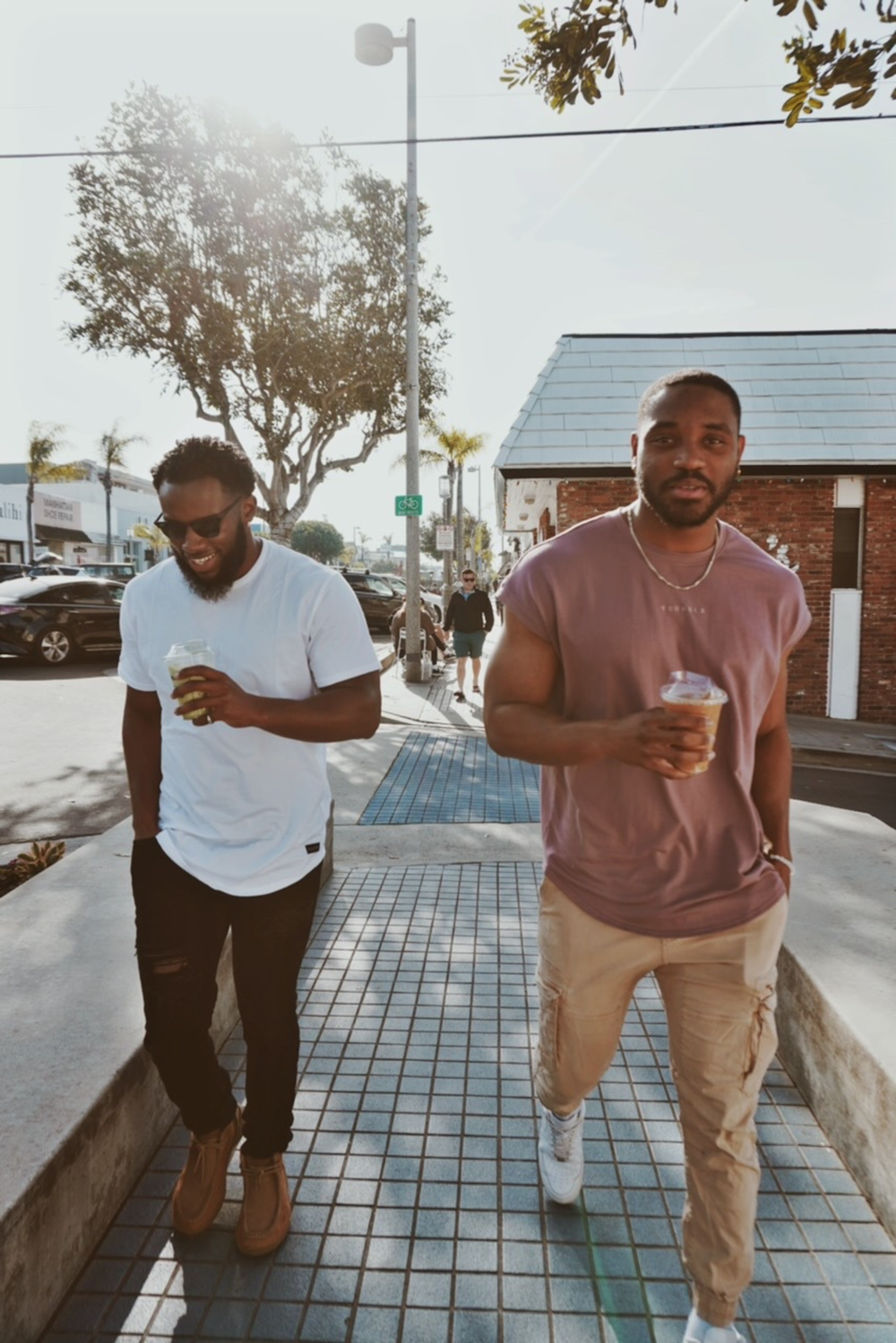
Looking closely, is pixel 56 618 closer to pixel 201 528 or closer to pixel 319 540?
pixel 201 528

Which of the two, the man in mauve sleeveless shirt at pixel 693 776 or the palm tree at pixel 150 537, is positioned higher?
the palm tree at pixel 150 537

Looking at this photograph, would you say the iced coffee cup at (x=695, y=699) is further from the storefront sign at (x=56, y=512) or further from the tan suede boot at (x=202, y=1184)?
the storefront sign at (x=56, y=512)

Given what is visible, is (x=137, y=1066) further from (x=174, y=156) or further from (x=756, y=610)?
(x=174, y=156)

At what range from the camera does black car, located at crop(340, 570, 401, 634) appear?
2711 cm

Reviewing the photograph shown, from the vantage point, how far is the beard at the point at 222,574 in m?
2.21

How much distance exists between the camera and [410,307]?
49.5 feet

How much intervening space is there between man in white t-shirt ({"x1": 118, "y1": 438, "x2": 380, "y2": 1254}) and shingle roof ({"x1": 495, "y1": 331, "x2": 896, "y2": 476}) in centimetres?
1064

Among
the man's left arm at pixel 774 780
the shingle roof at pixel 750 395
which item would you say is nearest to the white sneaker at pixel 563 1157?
the man's left arm at pixel 774 780

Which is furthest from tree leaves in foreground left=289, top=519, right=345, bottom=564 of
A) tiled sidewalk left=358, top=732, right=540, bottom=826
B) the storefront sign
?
tiled sidewalk left=358, top=732, right=540, bottom=826

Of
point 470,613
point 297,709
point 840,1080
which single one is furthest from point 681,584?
point 470,613

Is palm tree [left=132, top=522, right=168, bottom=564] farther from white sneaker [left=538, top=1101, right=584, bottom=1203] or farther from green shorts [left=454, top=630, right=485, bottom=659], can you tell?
white sneaker [left=538, top=1101, right=584, bottom=1203]

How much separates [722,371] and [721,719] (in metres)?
13.7

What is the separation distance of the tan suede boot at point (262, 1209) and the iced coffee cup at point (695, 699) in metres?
1.58

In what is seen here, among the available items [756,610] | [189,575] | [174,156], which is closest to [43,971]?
[189,575]
